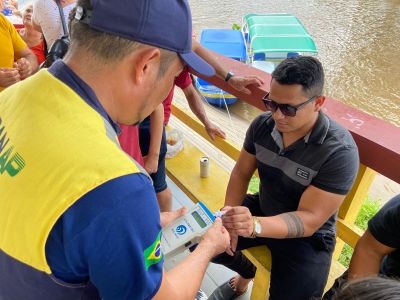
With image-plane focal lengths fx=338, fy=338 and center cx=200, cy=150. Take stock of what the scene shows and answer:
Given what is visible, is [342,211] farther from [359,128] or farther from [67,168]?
[67,168]

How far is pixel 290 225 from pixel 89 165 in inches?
53.1

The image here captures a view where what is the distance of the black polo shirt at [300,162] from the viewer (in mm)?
1746

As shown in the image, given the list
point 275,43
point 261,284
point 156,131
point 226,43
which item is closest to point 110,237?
point 156,131

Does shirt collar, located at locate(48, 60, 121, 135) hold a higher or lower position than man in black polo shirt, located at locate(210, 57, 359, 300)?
higher

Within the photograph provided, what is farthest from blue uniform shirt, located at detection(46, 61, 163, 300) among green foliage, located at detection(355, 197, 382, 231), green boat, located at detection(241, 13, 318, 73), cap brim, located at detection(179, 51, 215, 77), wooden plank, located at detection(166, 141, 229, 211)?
green boat, located at detection(241, 13, 318, 73)

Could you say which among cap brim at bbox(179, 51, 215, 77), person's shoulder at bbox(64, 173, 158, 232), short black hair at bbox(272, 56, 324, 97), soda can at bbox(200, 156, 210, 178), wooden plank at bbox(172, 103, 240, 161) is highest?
cap brim at bbox(179, 51, 215, 77)

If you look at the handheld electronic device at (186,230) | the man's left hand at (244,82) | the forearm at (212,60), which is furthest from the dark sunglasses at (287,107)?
the handheld electronic device at (186,230)

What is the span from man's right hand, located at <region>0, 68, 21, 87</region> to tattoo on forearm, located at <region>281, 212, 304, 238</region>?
230 cm

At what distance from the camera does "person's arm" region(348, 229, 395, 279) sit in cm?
168

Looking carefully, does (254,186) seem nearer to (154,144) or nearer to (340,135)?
(154,144)

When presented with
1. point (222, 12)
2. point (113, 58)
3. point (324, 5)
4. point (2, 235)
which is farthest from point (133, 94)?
point (324, 5)

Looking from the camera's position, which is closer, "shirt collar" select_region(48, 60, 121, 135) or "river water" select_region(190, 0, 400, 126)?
"shirt collar" select_region(48, 60, 121, 135)

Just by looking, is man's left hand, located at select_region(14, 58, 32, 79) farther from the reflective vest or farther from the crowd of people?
the reflective vest

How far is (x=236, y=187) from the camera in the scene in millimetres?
2266
